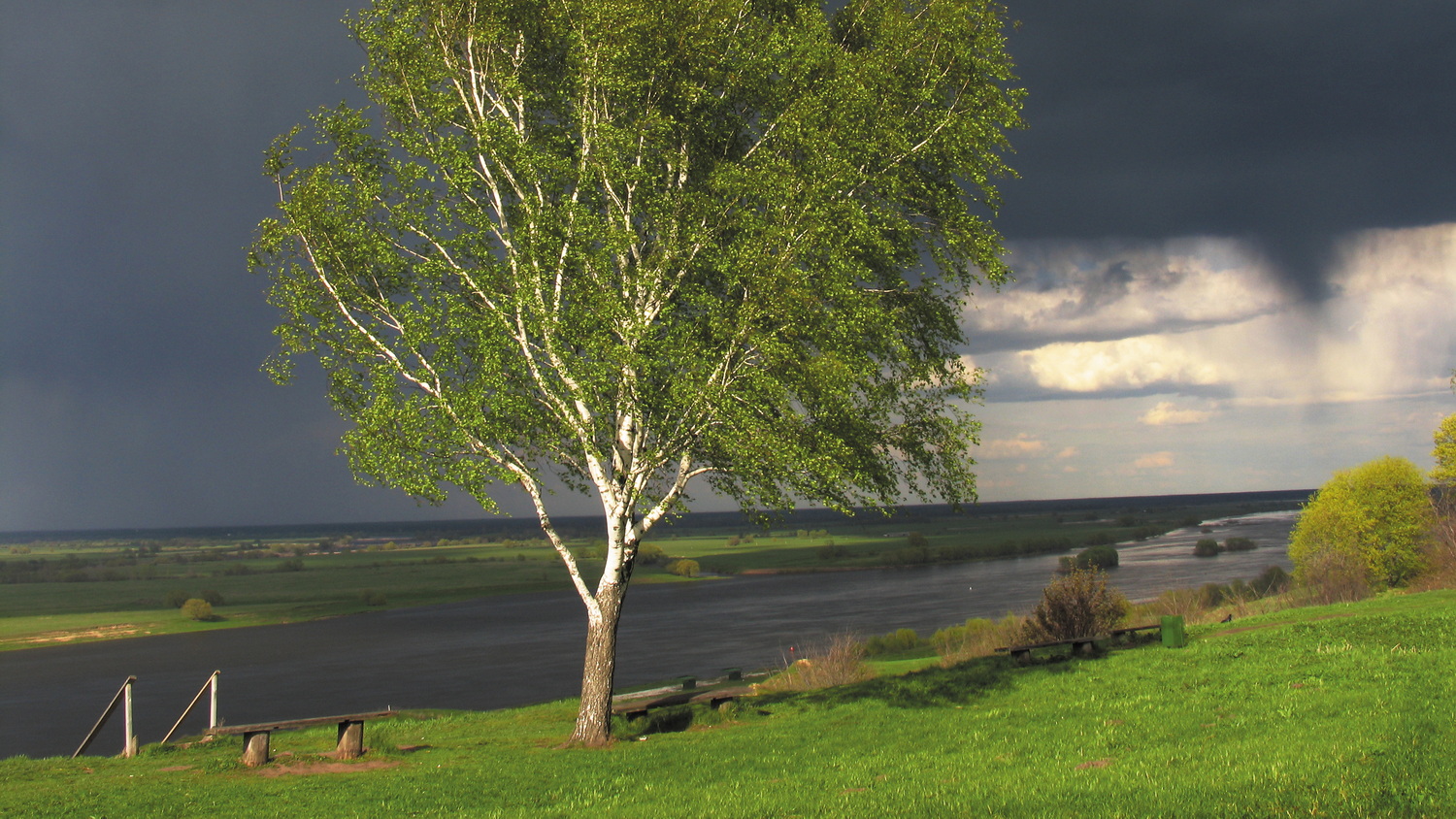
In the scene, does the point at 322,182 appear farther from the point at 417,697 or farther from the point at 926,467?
the point at 417,697

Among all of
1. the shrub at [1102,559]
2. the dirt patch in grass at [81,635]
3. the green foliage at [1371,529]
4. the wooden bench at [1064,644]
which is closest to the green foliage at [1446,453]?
the green foliage at [1371,529]

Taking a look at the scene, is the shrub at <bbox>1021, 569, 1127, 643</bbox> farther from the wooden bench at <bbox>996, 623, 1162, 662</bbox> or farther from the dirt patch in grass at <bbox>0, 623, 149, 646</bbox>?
the dirt patch in grass at <bbox>0, 623, 149, 646</bbox>

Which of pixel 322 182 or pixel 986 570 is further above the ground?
pixel 322 182

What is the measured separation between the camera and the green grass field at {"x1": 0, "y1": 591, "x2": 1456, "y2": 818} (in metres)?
9.49

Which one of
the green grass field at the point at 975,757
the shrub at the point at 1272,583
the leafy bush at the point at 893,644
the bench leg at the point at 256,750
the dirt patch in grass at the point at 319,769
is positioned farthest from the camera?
the shrub at the point at 1272,583

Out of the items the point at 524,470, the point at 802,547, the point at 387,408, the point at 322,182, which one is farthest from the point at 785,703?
the point at 802,547

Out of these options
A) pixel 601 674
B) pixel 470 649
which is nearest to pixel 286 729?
pixel 601 674

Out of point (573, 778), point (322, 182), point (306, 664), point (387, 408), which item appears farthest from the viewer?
point (306, 664)

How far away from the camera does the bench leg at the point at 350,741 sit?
54.9ft

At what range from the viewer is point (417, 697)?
38.5 metres

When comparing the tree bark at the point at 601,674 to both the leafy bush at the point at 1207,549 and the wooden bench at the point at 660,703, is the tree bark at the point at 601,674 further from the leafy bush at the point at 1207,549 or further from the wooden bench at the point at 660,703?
the leafy bush at the point at 1207,549

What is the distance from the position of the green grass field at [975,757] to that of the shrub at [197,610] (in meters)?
72.9

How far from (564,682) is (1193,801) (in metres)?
34.8

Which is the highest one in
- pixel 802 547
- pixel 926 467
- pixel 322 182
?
pixel 322 182
